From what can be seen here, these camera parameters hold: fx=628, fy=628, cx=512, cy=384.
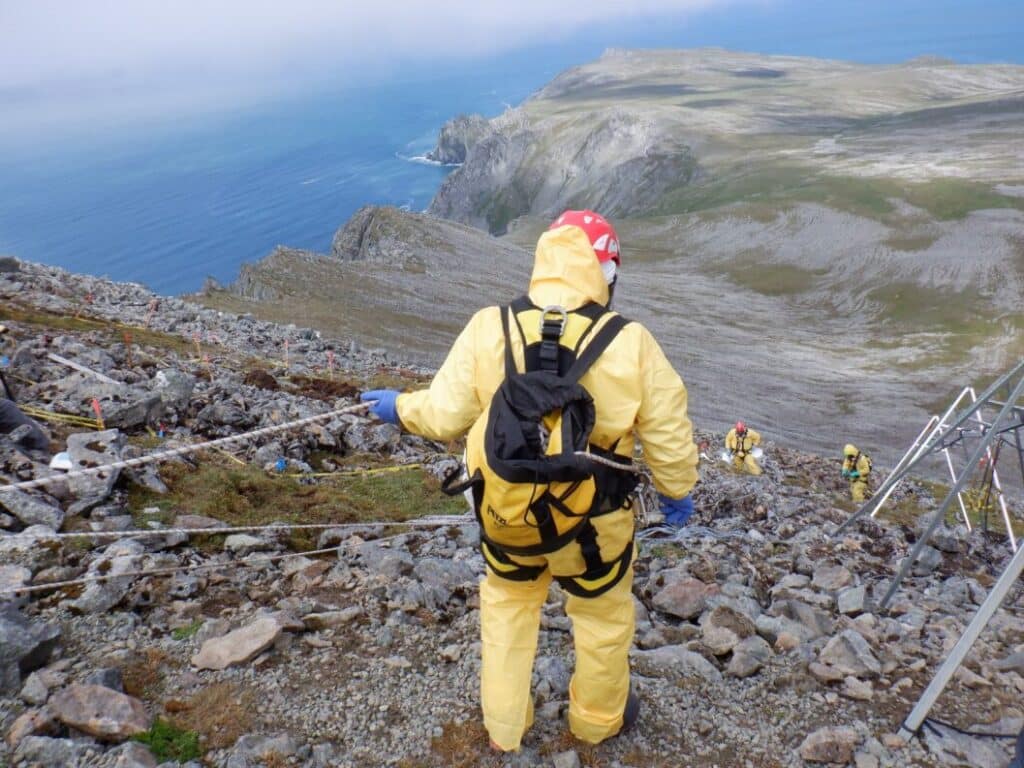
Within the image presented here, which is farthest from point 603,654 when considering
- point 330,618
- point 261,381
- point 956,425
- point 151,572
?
point 261,381

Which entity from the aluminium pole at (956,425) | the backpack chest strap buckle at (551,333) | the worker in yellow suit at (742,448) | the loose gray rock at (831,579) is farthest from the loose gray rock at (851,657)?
the worker in yellow suit at (742,448)

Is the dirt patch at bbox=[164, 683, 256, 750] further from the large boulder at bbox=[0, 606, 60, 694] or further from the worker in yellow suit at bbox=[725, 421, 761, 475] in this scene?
the worker in yellow suit at bbox=[725, 421, 761, 475]

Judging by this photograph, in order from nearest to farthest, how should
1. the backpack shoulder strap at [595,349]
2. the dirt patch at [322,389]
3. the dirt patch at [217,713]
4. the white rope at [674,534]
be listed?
the backpack shoulder strap at [595,349] < the dirt patch at [217,713] < the white rope at [674,534] < the dirt patch at [322,389]

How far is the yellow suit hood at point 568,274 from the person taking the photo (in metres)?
4.45

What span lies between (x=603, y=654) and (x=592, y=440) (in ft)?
5.85

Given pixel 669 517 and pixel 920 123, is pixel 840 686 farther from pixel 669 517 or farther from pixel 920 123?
pixel 920 123

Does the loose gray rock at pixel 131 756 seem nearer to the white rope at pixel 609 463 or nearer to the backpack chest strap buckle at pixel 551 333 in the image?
the white rope at pixel 609 463

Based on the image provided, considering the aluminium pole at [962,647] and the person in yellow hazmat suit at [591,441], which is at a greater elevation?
the person in yellow hazmat suit at [591,441]

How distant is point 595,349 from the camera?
4207mm

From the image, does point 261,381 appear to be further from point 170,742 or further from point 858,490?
point 858,490

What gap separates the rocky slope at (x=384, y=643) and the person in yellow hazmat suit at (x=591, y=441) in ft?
2.56

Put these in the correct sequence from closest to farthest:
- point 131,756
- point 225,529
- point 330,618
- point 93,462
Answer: point 131,756
point 330,618
point 225,529
point 93,462

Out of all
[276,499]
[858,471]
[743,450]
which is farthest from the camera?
[858,471]

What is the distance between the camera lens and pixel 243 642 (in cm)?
611
